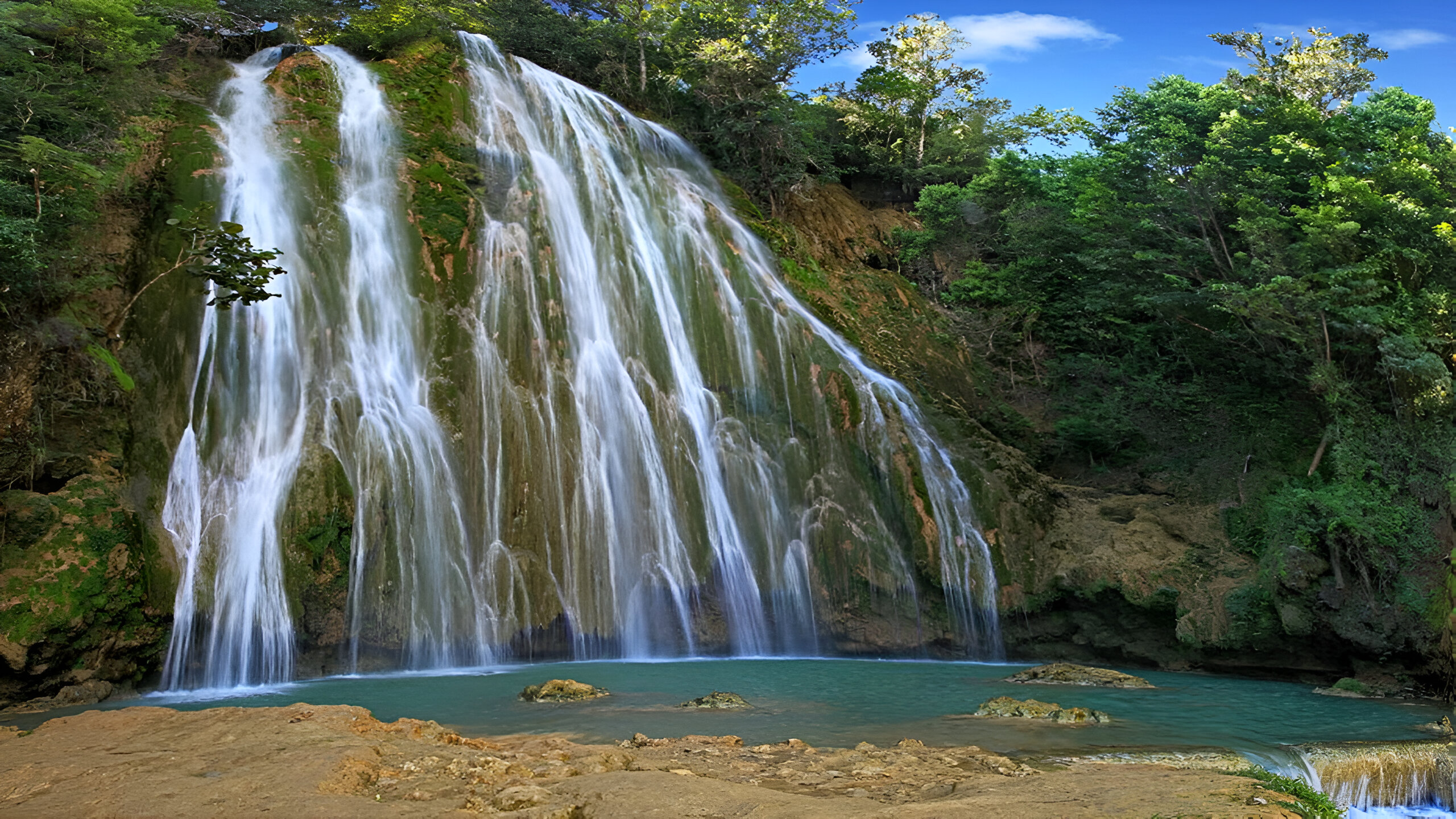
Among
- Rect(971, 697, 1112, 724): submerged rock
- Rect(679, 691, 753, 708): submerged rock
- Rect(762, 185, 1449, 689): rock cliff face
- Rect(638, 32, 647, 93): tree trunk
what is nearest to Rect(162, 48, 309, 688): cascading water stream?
Rect(679, 691, 753, 708): submerged rock

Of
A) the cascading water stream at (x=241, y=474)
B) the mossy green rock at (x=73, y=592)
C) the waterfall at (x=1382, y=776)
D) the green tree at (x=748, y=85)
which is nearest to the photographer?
the waterfall at (x=1382, y=776)

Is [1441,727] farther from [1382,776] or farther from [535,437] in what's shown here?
[535,437]

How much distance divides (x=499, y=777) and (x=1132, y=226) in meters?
18.5

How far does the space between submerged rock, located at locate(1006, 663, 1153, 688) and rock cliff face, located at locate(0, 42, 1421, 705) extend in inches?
115

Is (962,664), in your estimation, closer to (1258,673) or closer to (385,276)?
(1258,673)

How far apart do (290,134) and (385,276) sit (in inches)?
157

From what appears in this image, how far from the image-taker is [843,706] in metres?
10.4

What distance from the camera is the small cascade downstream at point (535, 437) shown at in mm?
13133

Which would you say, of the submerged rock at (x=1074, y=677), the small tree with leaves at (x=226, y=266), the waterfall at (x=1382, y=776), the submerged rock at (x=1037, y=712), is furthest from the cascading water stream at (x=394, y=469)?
the waterfall at (x=1382, y=776)

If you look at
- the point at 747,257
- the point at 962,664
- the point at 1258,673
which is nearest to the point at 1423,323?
the point at 1258,673

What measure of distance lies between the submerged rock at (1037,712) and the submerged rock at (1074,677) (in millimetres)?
2725

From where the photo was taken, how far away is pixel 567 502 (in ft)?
49.0

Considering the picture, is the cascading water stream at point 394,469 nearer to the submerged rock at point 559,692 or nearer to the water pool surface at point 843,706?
the water pool surface at point 843,706

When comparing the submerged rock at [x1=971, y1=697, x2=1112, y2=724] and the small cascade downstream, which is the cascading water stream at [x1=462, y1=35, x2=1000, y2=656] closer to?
the small cascade downstream
